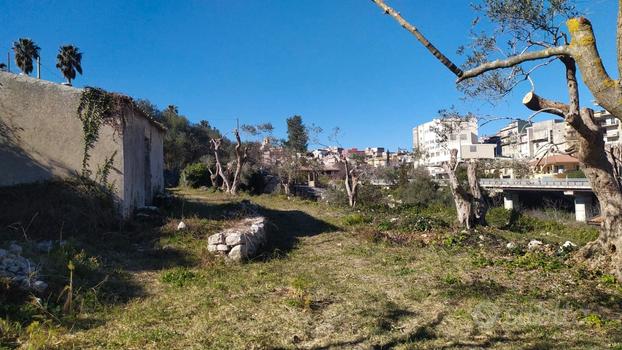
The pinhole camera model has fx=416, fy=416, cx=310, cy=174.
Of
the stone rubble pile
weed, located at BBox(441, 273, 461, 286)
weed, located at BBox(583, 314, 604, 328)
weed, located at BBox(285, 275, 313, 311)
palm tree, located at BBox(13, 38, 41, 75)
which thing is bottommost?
weed, located at BBox(583, 314, 604, 328)

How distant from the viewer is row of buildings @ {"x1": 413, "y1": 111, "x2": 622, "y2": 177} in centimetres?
820

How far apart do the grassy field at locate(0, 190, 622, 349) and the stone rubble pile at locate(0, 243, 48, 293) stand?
371 millimetres

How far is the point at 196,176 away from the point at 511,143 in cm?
2735

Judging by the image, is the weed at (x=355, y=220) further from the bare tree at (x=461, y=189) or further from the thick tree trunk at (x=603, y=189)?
the thick tree trunk at (x=603, y=189)

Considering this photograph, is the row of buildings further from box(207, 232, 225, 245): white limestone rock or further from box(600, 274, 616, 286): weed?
box(207, 232, 225, 245): white limestone rock

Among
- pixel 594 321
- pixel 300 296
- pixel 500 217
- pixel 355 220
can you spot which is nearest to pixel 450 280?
pixel 594 321

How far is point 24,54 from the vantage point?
104 ft

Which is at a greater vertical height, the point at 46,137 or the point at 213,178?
the point at 46,137

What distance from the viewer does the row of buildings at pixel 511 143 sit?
8195 mm

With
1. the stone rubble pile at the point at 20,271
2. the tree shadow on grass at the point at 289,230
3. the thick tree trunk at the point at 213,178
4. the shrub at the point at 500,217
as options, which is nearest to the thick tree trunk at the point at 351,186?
the tree shadow on grass at the point at 289,230

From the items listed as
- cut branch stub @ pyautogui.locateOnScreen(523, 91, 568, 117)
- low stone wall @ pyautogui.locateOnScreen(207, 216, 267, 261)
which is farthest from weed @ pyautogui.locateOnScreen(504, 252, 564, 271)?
low stone wall @ pyautogui.locateOnScreen(207, 216, 267, 261)

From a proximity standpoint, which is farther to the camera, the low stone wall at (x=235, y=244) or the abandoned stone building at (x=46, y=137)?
the abandoned stone building at (x=46, y=137)

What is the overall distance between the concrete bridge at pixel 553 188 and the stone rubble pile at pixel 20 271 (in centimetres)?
3343

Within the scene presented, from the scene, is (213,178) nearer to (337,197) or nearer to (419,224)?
(337,197)
